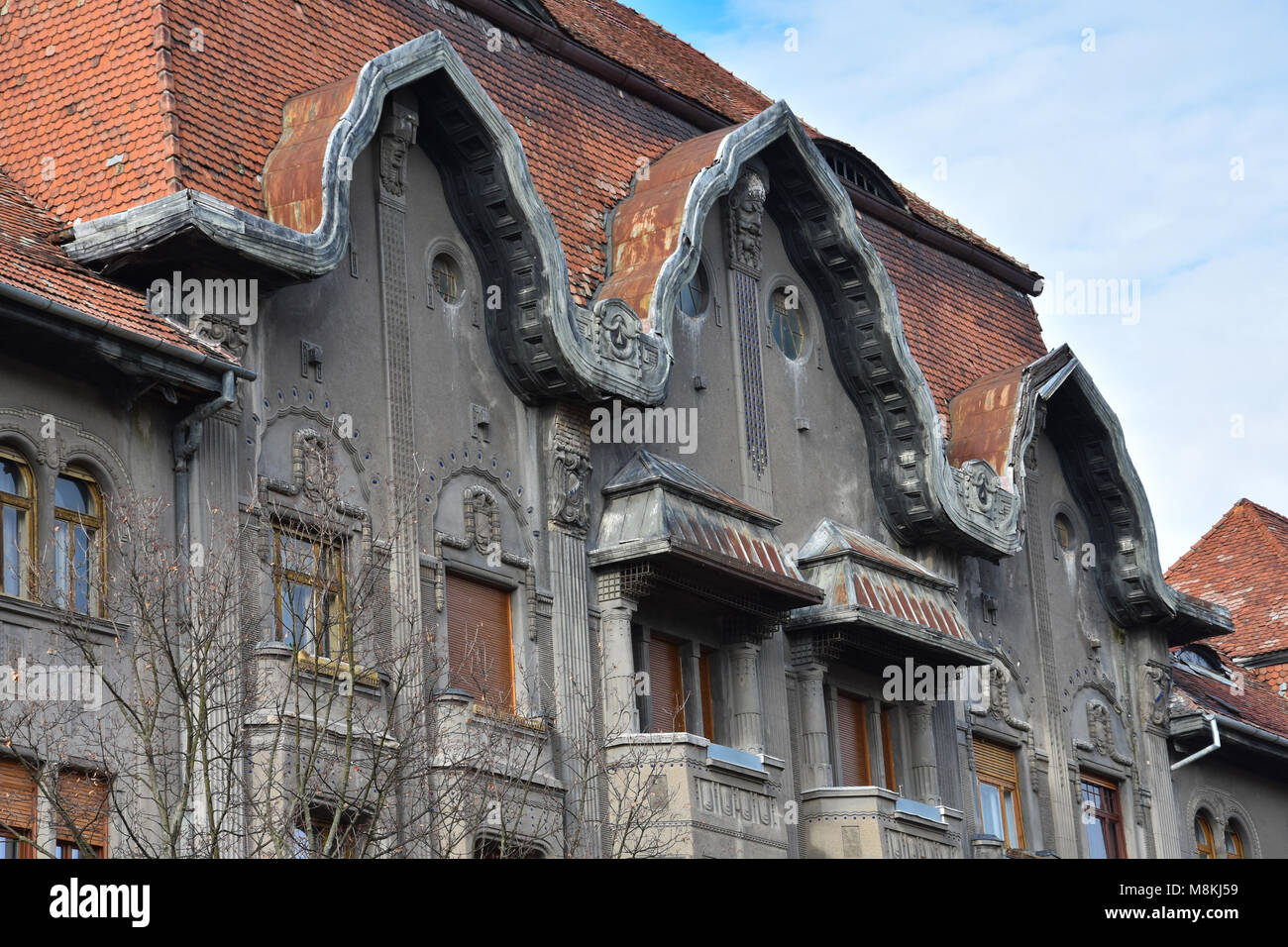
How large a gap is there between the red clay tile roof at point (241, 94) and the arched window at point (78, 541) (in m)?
3.03

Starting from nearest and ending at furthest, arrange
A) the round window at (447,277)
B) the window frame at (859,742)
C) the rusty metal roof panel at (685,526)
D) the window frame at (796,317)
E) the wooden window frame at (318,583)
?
the wooden window frame at (318,583) → the round window at (447,277) → the rusty metal roof panel at (685,526) → the window frame at (859,742) → the window frame at (796,317)

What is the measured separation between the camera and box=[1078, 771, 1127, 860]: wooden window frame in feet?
111

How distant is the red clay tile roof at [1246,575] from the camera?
142 feet

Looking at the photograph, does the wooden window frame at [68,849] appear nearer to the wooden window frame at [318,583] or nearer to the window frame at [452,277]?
the wooden window frame at [318,583]

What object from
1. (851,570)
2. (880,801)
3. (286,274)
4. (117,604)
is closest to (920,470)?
(851,570)

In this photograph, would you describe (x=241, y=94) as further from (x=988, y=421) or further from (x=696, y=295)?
(x=988, y=421)

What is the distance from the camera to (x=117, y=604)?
20531mm

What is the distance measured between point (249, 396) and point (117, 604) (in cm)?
281

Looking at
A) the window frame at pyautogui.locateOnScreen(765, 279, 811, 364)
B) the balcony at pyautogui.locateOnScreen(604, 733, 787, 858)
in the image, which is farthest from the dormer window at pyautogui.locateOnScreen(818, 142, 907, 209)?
the balcony at pyautogui.locateOnScreen(604, 733, 787, 858)

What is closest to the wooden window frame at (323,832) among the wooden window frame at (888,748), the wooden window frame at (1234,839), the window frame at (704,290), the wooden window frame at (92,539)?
the wooden window frame at (92,539)

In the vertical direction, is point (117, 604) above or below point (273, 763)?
above

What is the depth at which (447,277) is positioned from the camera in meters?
25.6

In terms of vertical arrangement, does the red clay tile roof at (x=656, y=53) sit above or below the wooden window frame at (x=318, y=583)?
above

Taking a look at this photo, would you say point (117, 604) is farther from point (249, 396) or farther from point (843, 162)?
point (843, 162)
